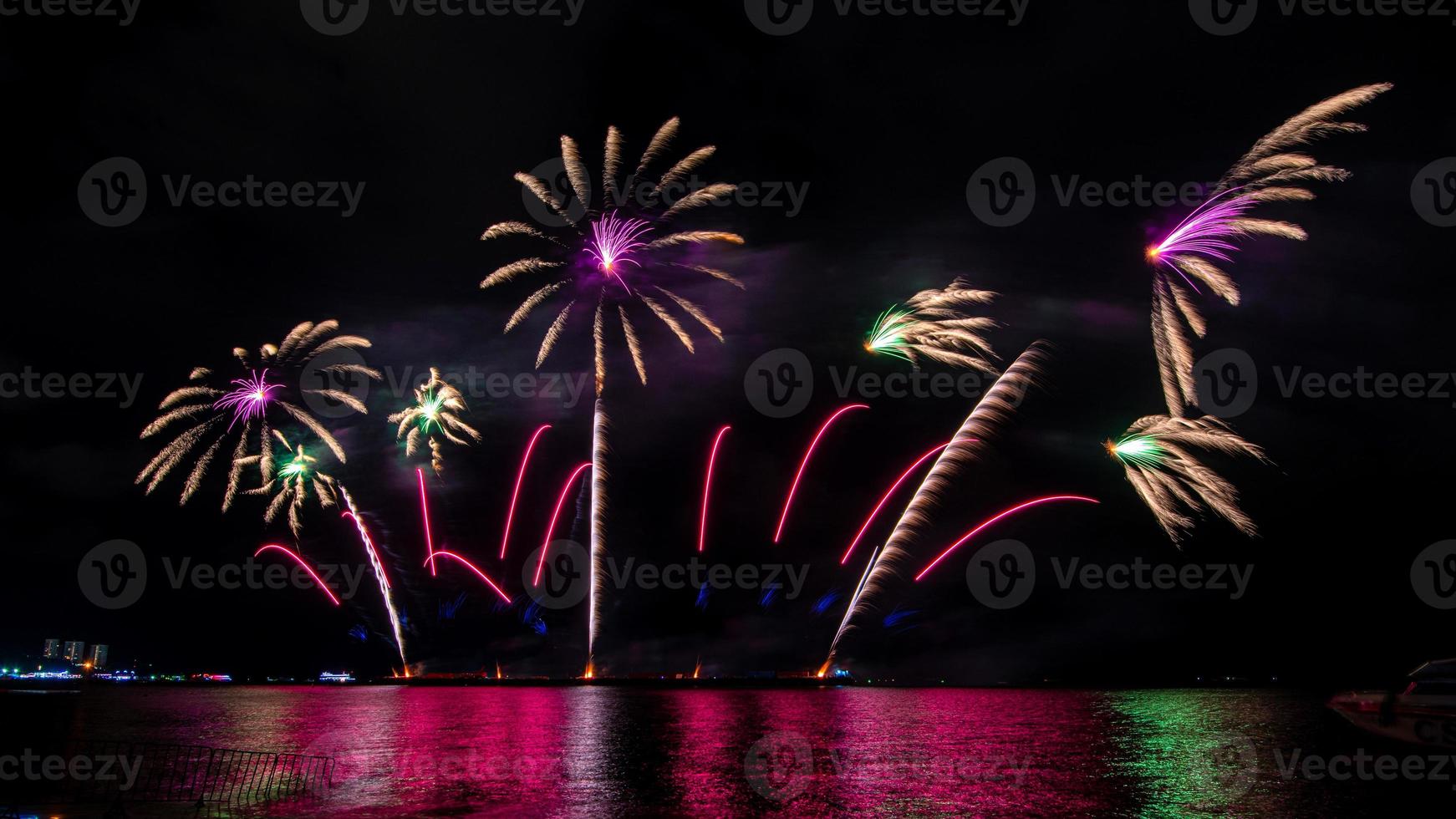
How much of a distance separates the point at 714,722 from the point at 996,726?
14102mm

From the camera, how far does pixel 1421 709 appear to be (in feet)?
133

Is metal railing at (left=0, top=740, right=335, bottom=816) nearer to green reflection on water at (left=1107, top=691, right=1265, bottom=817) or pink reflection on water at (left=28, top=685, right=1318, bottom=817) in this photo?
pink reflection on water at (left=28, top=685, right=1318, bottom=817)

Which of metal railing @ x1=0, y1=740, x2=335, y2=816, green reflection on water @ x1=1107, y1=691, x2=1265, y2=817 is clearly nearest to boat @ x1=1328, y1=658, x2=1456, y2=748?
green reflection on water @ x1=1107, y1=691, x2=1265, y2=817

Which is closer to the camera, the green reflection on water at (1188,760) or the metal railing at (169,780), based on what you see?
the metal railing at (169,780)

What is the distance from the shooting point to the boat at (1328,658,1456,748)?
39.3 meters

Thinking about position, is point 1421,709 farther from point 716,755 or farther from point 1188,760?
point 716,755

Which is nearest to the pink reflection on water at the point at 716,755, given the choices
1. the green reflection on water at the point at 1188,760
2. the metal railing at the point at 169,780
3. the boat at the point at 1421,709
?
the green reflection on water at the point at 1188,760

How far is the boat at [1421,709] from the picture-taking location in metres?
39.3

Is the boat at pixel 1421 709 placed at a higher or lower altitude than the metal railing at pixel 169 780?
lower

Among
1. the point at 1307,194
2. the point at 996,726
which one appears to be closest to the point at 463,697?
the point at 996,726

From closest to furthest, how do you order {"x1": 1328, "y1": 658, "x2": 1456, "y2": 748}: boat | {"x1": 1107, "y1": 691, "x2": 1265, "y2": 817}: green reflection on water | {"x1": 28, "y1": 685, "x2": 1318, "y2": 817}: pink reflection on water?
{"x1": 28, "y1": 685, "x2": 1318, "y2": 817}: pink reflection on water, {"x1": 1107, "y1": 691, "x2": 1265, "y2": 817}: green reflection on water, {"x1": 1328, "y1": 658, "x2": 1456, "y2": 748}: boat

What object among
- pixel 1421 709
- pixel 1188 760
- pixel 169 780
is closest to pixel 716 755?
pixel 169 780

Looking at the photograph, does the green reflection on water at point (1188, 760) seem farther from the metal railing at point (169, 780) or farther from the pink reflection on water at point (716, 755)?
the metal railing at point (169, 780)

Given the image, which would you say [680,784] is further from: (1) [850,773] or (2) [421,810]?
(2) [421,810]
